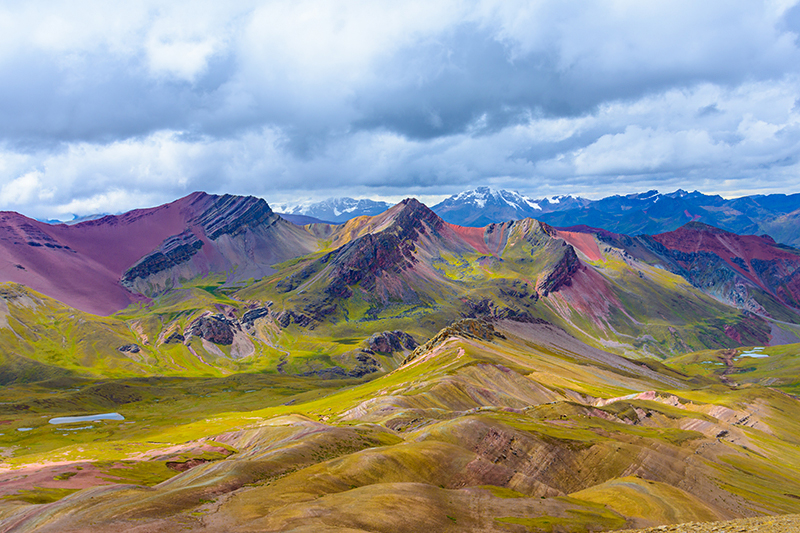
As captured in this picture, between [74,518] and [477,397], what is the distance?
135 metres

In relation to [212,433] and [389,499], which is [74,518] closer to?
[389,499]

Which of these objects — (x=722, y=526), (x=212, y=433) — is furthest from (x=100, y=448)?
(x=722, y=526)

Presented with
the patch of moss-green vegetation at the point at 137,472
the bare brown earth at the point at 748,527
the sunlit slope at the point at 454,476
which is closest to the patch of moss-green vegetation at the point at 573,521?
the sunlit slope at the point at 454,476

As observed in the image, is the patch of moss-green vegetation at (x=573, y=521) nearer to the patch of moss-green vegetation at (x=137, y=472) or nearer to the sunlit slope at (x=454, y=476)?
the sunlit slope at (x=454, y=476)

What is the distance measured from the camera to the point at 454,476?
95.6 metres

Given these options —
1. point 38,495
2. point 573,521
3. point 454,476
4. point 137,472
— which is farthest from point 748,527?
→ point 137,472

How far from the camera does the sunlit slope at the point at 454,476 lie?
65000mm

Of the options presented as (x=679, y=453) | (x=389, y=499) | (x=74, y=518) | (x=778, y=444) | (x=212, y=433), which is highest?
(x=74, y=518)

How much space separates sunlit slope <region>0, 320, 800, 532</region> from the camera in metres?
65.0

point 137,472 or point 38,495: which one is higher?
point 38,495

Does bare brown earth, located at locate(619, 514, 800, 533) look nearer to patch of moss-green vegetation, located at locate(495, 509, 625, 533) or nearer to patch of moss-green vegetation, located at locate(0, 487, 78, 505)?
patch of moss-green vegetation, located at locate(495, 509, 625, 533)

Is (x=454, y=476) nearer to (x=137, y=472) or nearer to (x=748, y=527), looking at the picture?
(x=748, y=527)

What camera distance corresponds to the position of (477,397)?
17725 cm

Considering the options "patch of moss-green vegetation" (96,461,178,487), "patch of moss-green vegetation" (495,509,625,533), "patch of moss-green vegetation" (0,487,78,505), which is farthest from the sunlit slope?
"patch of moss-green vegetation" (96,461,178,487)
